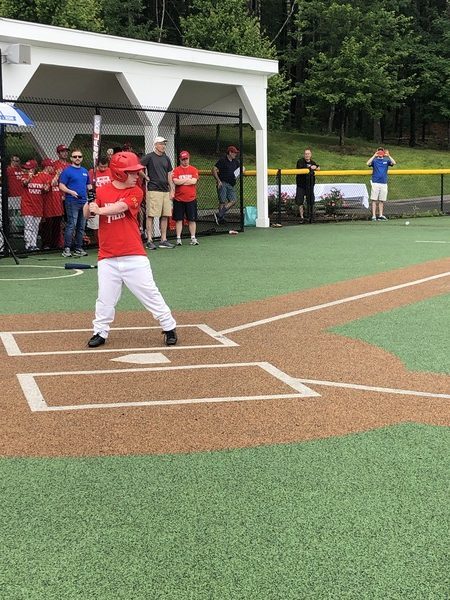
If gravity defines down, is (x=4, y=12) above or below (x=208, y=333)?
above

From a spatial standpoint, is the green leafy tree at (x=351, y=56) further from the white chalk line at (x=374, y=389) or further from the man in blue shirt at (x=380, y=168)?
the white chalk line at (x=374, y=389)

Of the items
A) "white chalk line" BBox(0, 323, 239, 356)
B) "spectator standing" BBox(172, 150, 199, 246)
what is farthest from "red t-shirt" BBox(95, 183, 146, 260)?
"spectator standing" BBox(172, 150, 199, 246)

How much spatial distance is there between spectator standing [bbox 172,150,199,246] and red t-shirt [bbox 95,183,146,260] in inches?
346

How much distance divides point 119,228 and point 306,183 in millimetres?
15685

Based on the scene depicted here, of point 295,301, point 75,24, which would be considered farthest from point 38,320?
point 75,24

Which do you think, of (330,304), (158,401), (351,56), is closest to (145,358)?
(158,401)

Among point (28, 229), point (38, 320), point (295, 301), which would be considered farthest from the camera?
point (28, 229)

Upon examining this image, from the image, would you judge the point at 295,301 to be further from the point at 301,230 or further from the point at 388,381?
the point at 301,230

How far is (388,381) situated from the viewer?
19.9 feet

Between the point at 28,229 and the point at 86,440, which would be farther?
the point at 28,229

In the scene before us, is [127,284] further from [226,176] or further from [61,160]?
[226,176]

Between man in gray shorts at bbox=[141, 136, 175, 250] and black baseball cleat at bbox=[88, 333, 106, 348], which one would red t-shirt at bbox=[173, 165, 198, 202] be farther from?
black baseball cleat at bbox=[88, 333, 106, 348]

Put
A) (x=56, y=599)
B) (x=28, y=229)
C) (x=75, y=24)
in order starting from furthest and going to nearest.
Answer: (x=75, y=24), (x=28, y=229), (x=56, y=599)

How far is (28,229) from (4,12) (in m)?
24.6
